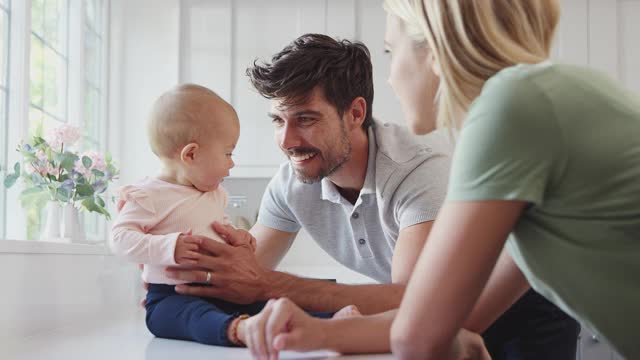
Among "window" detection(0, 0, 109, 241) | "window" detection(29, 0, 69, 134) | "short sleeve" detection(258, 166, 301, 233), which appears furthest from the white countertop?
"window" detection(29, 0, 69, 134)

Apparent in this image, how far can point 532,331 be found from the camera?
6.10 ft

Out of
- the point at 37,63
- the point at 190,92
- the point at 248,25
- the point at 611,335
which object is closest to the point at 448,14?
the point at 611,335

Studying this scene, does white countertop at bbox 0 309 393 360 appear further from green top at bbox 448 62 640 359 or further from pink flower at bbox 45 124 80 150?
pink flower at bbox 45 124 80 150

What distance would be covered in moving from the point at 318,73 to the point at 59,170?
47.2 inches

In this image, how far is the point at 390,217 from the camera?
201 centimetres

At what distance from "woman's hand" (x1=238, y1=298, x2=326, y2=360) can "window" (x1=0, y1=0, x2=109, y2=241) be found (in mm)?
1854

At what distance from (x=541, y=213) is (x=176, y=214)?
2.92 ft

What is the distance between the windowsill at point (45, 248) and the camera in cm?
191

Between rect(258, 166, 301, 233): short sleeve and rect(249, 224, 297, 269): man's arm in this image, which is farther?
rect(249, 224, 297, 269): man's arm

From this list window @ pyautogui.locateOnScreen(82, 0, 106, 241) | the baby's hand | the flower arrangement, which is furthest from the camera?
window @ pyautogui.locateOnScreen(82, 0, 106, 241)

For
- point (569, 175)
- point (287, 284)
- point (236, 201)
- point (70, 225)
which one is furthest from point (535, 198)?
point (236, 201)

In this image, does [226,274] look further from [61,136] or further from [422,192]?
[61,136]

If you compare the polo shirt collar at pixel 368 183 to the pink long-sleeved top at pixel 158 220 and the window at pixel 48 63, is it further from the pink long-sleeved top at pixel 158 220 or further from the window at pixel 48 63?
the window at pixel 48 63

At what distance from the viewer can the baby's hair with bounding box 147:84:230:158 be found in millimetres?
1681
